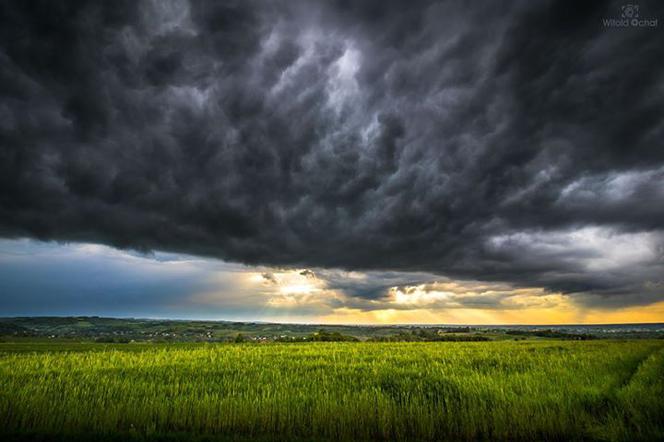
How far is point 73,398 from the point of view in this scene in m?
11.8

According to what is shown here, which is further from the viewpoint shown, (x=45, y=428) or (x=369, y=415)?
(x=369, y=415)

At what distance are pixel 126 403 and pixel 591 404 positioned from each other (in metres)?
16.3

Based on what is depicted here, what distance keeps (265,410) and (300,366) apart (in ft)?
37.3

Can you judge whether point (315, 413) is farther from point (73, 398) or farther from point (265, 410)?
point (73, 398)

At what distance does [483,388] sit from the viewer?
1352 cm

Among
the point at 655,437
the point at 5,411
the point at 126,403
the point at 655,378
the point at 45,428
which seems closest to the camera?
the point at 655,437

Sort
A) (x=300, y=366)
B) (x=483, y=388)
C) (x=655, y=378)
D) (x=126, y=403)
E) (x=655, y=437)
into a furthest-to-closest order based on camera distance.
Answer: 1. (x=300, y=366)
2. (x=655, y=378)
3. (x=483, y=388)
4. (x=126, y=403)
5. (x=655, y=437)

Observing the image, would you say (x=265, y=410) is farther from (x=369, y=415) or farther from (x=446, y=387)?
(x=446, y=387)

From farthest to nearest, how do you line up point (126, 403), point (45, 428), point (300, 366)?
1. point (300, 366)
2. point (126, 403)
3. point (45, 428)

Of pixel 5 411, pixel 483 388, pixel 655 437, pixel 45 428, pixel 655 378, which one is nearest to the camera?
pixel 655 437


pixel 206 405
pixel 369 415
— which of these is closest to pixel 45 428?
pixel 206 405

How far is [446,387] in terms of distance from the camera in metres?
14.3

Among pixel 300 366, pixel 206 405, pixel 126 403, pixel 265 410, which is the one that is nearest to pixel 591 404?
pixel 265 410

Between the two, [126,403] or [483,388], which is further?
[483,388]
